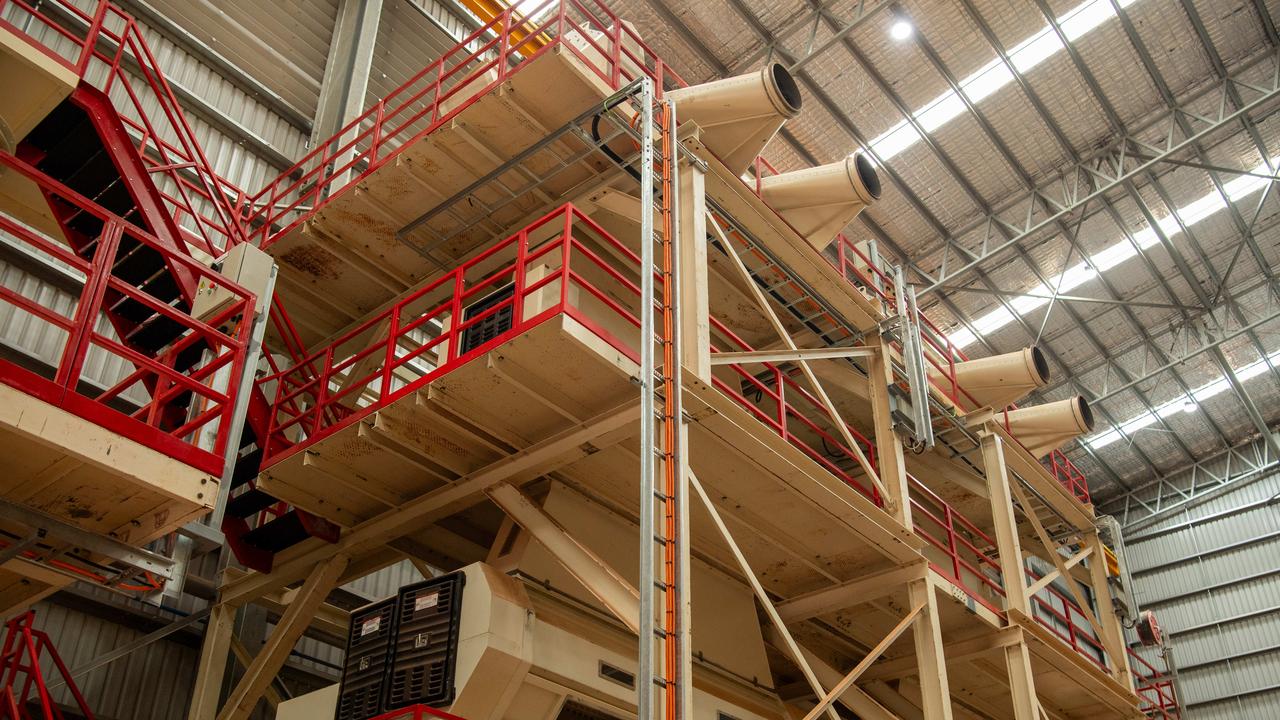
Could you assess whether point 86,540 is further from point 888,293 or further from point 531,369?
point 888,293

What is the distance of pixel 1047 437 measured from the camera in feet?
61.7

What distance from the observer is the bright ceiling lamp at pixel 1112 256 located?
26016 mm

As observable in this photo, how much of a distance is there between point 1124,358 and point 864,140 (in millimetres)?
12551

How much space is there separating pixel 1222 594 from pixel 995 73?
20018 mm

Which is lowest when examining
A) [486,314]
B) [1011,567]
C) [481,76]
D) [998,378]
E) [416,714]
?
[416,714]

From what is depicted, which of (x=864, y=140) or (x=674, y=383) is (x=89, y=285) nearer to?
(x=674, y=383)

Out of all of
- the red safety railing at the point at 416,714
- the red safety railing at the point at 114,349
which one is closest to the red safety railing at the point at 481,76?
the red safety railing at the point at 114,349

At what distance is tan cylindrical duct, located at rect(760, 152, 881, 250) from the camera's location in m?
13.8

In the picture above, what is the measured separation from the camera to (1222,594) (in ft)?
107

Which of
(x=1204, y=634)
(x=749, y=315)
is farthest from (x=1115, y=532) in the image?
(x=1204, y=634)

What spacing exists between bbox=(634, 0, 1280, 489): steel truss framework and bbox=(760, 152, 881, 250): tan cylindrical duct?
9.68 meters

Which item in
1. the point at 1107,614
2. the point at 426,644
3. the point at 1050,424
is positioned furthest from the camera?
the point at 1107,614

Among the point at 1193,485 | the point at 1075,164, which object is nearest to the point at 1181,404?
the point at 1193,485

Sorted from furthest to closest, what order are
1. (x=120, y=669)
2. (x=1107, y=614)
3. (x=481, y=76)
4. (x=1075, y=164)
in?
1. (x=1075, y=164)
2. (x=1107, y=614)
3. (x=481, y=76)
4. (x=120, y=669)
